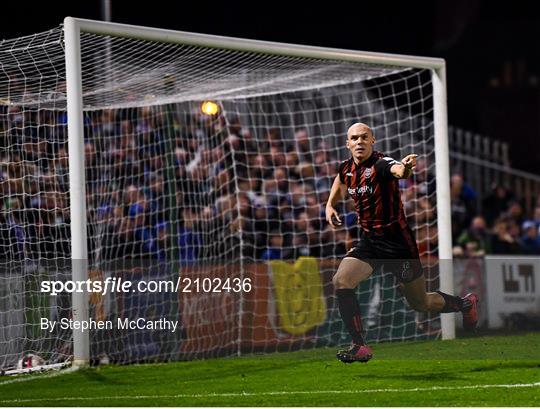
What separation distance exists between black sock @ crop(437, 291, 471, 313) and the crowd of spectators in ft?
14.3

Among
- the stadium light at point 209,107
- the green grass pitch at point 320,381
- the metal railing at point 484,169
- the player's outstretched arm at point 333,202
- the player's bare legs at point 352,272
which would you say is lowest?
the green grass pitch at point 320,381

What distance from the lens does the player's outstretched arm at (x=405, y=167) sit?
8.22 metres

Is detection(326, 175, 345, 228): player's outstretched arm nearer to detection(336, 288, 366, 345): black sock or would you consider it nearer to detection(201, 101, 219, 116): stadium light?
detection(336, 288, 366, 345): black sock

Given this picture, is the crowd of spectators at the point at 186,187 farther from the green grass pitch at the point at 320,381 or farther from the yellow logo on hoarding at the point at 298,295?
the green grass pitch at the point at 320,381

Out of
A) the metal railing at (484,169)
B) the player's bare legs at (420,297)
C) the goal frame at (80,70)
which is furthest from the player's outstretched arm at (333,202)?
the metal railing at (484,169)

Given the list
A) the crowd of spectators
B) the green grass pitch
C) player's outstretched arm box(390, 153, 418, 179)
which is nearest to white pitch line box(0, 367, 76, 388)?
the green grass pitch

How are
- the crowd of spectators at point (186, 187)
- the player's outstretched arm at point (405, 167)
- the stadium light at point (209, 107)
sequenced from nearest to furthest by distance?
the player's outstretched arm at point (405, 167)
the crowd of spectators at point (186, 187)
the stadium light at point (209, 107)

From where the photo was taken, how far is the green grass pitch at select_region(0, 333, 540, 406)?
8.99 metres

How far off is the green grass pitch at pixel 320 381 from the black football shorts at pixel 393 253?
89 cm

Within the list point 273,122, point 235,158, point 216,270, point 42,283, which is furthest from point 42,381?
point 273,122

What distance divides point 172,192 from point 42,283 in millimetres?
3096

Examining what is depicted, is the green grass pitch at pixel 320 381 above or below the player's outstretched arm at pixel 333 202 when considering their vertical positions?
below

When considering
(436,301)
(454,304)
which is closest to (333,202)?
→ (436,301)

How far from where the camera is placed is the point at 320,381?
10000mm
